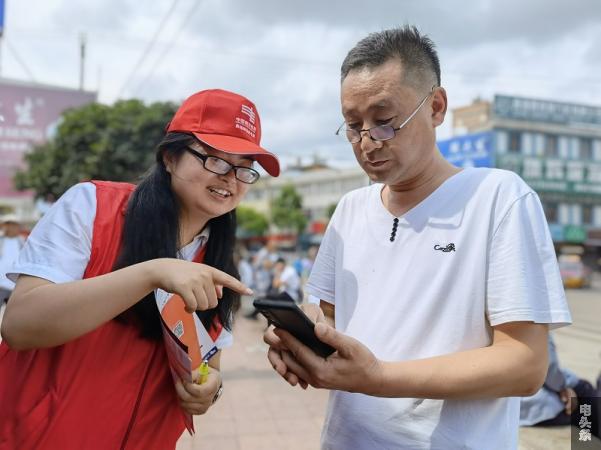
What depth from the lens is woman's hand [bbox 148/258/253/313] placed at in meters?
1.17

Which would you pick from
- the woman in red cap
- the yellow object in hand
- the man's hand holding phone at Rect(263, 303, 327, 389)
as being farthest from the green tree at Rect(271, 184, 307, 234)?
the man's hand holding phone at Rect(263, 303, 327, 389)

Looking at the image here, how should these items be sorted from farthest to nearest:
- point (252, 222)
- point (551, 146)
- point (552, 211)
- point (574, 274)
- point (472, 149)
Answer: point (252, 222) < point (551, 146) < point (552, 211) < point (574, 274) < point (472, 149)

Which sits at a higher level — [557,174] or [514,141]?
[514,141]

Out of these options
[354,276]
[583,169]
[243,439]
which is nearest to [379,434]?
[354,276]

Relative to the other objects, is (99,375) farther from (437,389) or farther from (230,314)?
(437,389)

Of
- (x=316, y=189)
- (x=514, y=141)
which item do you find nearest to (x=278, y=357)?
(x=514, y=141)

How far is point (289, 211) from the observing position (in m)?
48.0

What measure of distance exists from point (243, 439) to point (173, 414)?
2.59m

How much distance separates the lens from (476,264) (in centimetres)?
127

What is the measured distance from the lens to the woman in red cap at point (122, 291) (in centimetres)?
121

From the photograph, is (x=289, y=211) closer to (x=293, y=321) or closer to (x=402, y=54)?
(x=402, y=54)

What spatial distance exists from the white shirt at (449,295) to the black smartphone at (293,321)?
9.9 inches

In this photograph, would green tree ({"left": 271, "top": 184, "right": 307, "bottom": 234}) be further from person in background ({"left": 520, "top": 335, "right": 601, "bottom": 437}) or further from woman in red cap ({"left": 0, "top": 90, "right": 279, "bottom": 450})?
woman in red cap ({"left": 0, "top": 90, "right": 279, "bottom": 450})

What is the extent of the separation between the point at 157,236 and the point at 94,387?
0.41 meters
